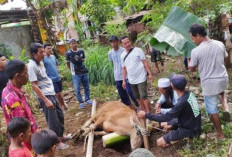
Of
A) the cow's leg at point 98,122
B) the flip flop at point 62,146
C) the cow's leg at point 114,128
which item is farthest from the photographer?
the cow's leg at point 98,122

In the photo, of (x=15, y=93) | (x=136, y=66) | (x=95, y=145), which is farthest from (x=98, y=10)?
(x=15, y=93)

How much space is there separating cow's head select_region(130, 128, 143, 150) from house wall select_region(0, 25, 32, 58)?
1018 cm

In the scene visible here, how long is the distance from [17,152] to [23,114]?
0.68 m

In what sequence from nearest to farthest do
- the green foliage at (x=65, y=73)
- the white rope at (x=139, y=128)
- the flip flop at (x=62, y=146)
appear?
the white rope at (x=139, y=128), the flip flop at (x=62, y=146), the green foliage at (x=65, y=73)

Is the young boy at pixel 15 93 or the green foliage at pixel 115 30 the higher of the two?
the green foliage at pixel 115 30

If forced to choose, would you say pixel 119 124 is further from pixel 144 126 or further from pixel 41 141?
pixel 41 141

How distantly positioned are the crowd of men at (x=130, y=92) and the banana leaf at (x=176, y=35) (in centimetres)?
49

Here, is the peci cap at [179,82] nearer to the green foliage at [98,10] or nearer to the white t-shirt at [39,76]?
the white t-shirt at [39,76]

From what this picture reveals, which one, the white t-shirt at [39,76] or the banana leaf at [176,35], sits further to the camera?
the banana leaf at [176,35]

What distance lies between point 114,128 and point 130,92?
4.82ft

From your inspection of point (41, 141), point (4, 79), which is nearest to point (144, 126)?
point (41, 141)

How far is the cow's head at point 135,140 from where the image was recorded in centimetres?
422

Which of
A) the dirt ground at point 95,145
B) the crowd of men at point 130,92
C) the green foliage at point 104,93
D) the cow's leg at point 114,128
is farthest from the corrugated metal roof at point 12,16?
the cow's leg at point 114,128

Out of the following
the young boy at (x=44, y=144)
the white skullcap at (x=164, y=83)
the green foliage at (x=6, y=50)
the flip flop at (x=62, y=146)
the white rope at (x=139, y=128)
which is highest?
the green foliage at (x=6, y=50)
